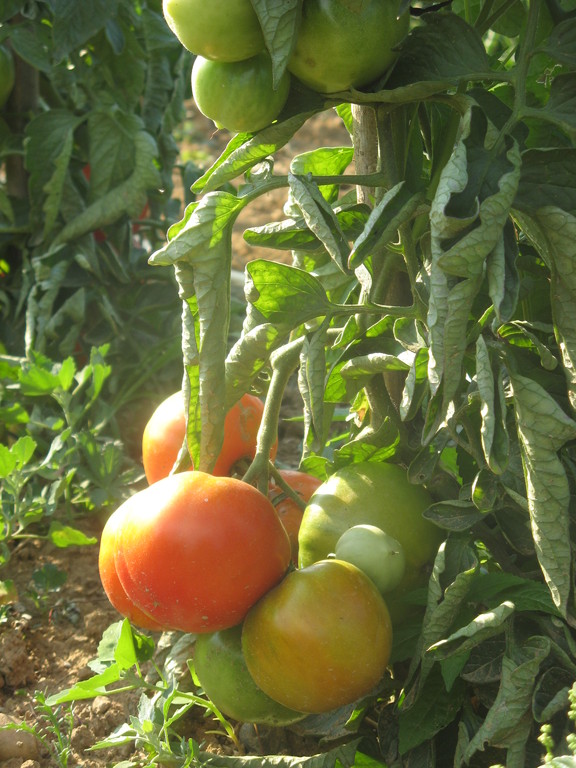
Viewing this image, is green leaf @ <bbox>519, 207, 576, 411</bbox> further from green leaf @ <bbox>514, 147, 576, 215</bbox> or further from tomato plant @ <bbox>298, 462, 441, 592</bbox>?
tomato plant @ <bbox>298, 462, 441, 592</bbox>

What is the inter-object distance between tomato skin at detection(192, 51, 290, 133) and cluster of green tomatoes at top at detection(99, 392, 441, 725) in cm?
43

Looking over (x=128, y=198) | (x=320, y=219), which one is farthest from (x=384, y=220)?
(x=128, y=198)

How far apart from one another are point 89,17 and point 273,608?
134 centimetres

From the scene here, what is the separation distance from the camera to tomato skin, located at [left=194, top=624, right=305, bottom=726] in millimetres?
1213

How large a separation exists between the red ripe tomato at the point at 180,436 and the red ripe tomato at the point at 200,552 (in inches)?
6.9

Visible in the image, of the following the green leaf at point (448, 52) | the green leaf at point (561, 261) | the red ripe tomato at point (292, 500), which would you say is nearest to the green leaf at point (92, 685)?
the red ripe tomato at point (292, 500)

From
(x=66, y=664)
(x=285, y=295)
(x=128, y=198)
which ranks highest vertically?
(x=285, y=295)

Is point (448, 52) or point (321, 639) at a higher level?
point (448, 52)

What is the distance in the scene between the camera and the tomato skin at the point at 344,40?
3.22ft

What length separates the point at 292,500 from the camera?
139 centimetres

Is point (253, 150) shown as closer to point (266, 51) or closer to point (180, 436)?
point (266, 51)

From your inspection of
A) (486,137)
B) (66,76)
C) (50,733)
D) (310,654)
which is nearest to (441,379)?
(486,137)

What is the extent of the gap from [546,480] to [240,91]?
0.52m

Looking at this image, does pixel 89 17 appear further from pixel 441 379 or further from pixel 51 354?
pixel 441 379
